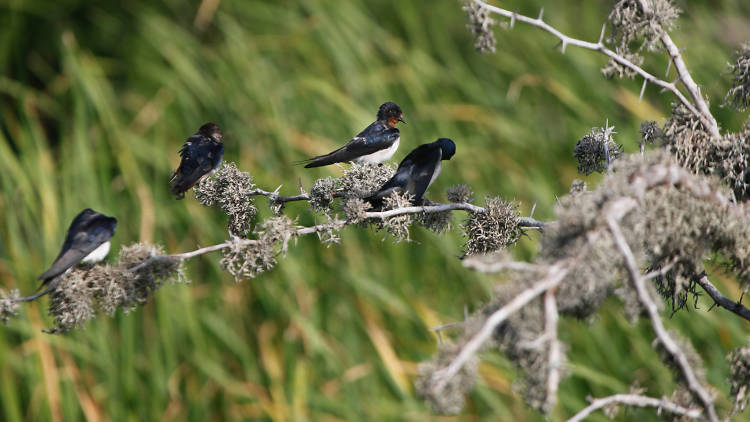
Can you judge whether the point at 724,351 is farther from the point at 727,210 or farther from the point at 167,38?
the point at 167,38

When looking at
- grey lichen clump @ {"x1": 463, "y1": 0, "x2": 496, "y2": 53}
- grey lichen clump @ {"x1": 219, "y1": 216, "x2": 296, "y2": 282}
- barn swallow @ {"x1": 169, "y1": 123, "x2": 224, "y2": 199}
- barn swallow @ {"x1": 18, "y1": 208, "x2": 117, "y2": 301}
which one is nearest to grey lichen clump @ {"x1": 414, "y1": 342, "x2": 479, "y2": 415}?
grey lichen clump @ {"x1": 219, "y1": 216, "x2": 296, "y2": 282}

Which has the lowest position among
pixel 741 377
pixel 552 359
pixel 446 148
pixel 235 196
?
pixel 741 377

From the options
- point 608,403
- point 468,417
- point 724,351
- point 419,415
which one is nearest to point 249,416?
point 419,415

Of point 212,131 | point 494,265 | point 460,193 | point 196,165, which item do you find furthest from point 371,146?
point 494,265

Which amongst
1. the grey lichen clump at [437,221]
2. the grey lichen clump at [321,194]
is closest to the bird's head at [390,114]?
the grey lichen clump at [437,221]

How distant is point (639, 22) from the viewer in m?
2.12

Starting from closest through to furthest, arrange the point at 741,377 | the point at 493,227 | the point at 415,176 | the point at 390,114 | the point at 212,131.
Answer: the point at 741,377 < the point at 493,227 < the point at 415,176 < the point at 212,131 < the point at 390,114

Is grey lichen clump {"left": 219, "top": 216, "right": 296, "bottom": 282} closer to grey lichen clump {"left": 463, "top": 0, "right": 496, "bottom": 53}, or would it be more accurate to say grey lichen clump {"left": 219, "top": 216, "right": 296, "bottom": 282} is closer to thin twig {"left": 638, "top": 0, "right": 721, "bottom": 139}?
grey lichen clump {"left": 463, "top": 0, "right": 496, "bottom": 53}

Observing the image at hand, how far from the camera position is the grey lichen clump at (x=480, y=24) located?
2.30 metres

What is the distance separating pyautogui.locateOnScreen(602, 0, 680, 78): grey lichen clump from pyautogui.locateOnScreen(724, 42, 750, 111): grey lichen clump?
21cm

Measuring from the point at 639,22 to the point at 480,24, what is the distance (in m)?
0.48

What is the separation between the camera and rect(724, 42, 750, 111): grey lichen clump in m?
2.05

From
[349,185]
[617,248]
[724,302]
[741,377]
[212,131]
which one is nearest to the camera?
[617,248]

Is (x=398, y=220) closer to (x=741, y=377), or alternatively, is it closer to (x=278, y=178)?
(x=741, y=377)
